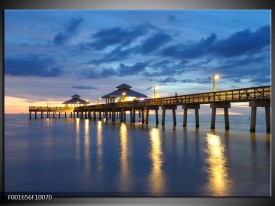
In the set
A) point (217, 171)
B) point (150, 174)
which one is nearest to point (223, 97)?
point (217, 171)

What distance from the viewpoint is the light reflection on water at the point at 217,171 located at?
28.8 ft

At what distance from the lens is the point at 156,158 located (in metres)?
14.7

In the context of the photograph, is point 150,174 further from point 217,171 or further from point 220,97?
point 220,97

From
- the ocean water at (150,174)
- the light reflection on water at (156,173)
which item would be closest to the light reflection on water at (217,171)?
the ocean water at (150,174)

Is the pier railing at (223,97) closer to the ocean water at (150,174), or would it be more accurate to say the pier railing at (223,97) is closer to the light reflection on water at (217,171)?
the ocean water at (150,174)

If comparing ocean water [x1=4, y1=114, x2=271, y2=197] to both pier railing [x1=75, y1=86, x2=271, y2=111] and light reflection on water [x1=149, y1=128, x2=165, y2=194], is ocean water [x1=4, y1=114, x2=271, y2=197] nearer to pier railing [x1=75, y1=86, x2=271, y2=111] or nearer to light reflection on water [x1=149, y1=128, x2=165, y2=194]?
light reflection on water [x1=149, y1=128, x2=165, y2=194]

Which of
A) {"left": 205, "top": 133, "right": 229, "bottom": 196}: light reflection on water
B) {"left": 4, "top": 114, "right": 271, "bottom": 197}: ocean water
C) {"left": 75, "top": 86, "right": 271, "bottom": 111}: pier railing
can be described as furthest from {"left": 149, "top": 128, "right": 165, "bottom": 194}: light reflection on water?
{"left": 75, "top": 86, "right": 271, "bottom": 111}: pier railing

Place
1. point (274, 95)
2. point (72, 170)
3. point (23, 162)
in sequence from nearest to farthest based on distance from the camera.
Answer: point (274, 95) → point (72, 170) → point (23, 162)

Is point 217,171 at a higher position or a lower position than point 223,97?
lower

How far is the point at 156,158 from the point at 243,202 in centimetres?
819

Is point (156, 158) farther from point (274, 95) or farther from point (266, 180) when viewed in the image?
point (274, 95)

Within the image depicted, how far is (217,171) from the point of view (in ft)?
36.8

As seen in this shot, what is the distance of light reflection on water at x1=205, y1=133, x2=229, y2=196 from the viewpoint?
8.77 meters
